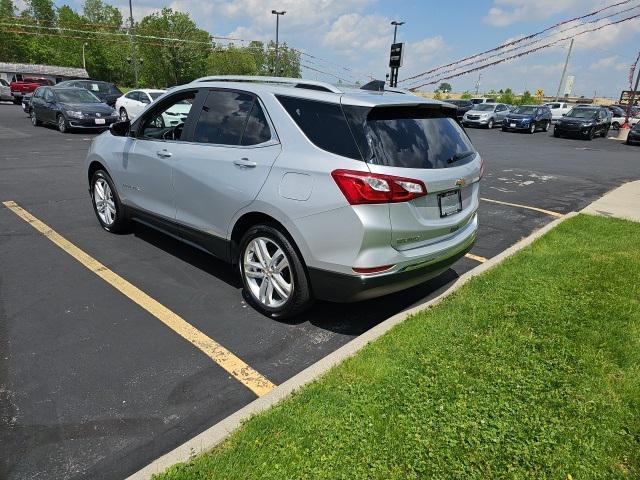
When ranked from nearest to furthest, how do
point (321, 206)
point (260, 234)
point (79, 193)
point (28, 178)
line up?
1. point (321, 206)
2. point (260, 234)
3. point (79, 193)
4. point (28, 178)

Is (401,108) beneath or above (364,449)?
above

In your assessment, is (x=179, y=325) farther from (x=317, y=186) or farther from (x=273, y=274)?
(x=317, y=186)

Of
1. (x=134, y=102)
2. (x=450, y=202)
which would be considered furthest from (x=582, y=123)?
(x=450, y=202)

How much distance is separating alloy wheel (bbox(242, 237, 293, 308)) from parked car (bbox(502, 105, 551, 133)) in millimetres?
28120

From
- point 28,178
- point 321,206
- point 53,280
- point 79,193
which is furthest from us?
point 28,178

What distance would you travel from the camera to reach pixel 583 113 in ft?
86.8


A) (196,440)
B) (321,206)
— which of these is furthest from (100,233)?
(196,440)

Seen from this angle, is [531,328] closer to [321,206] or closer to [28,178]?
[321,206]

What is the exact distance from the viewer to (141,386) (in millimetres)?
2846

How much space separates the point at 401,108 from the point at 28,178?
7.99 metres

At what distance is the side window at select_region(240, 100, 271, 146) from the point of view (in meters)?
3.59

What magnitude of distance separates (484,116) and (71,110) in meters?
24.2

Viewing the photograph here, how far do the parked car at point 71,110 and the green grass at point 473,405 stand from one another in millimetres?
15890

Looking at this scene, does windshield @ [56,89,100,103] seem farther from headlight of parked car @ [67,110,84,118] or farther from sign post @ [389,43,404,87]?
sign post @ [389,43,404,87]
